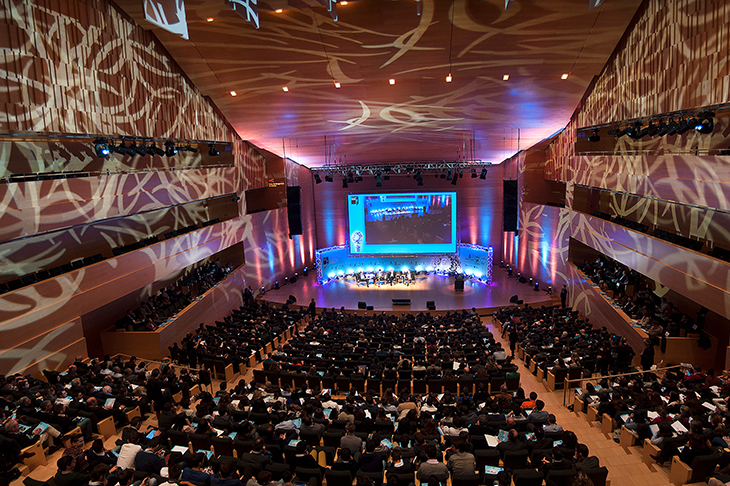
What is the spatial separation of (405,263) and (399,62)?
1632 centimetres

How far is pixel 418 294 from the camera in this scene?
23266mm

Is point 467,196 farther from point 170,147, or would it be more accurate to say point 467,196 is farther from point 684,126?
point 170,147

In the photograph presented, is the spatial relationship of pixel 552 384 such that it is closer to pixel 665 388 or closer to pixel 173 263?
pixel 665 388

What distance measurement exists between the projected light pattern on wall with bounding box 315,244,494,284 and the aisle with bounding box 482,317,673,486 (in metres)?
16.3

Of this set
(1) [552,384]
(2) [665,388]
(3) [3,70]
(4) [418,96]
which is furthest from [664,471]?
(3) [3,70]

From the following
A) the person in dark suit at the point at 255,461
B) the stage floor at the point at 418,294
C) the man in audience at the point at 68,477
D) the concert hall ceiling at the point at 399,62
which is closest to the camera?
the man in audience at the point at 68,477

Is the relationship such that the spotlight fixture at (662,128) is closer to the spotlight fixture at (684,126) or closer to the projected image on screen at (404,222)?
the spotlight fixture at (684,126)

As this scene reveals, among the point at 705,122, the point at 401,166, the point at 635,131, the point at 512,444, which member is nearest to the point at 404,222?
the point at 401,166

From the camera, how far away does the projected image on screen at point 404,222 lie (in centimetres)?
2697

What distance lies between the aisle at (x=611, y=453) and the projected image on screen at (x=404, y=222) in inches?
670

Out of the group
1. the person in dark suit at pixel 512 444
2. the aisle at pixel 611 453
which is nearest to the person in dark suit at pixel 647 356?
the aisle at pixel 611 453

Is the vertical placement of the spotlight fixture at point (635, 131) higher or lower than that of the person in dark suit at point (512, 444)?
higher

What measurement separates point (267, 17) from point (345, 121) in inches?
263

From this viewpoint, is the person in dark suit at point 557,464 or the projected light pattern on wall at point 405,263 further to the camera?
the projected light pattern on wall at point 405,263
